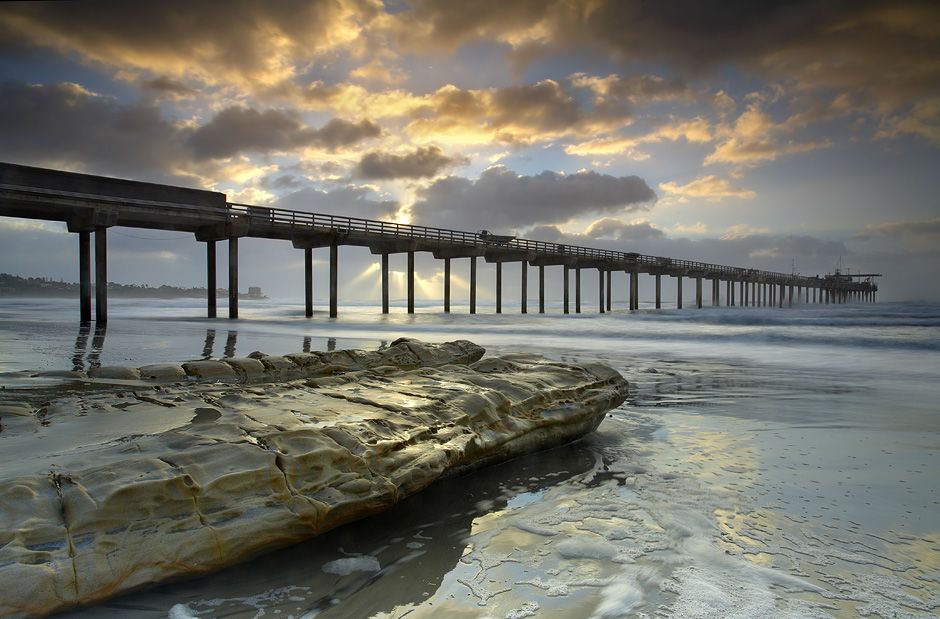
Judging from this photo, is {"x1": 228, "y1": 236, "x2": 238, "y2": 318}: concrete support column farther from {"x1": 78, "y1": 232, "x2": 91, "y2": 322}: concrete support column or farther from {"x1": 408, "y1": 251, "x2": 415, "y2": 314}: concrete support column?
{"x1": 408, "y1": 251, "x2": 415, "y2": 314}: concrete support column

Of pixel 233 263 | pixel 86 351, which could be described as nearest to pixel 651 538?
pixel 86 351

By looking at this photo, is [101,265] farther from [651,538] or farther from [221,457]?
[651,538]

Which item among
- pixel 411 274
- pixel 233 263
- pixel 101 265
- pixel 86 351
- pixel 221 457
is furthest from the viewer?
pixel 411 274

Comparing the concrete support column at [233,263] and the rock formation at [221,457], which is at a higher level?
the concrete support column at [233,263]

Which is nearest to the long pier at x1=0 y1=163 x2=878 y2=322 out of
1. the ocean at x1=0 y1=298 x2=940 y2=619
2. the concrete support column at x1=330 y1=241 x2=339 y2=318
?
the concrete support column at x1=330 y1=241 x2=339 y2=318

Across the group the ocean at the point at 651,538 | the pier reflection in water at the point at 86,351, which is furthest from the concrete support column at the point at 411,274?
the ocean at the point at 651,538

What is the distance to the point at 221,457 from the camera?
8.66 ft

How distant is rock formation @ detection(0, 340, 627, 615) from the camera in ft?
6.84

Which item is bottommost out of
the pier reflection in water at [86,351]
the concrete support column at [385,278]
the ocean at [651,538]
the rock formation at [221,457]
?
Result: the ocean at [651,538]

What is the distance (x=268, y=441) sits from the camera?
113 inches

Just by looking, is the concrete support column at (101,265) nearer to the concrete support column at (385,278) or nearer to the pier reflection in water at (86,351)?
the pier reflection in water at (86,351)

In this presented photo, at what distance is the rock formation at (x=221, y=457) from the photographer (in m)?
2.09

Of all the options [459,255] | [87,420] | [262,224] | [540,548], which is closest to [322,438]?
[540,548]

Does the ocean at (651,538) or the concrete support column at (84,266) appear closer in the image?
the ocean at (651,538)
